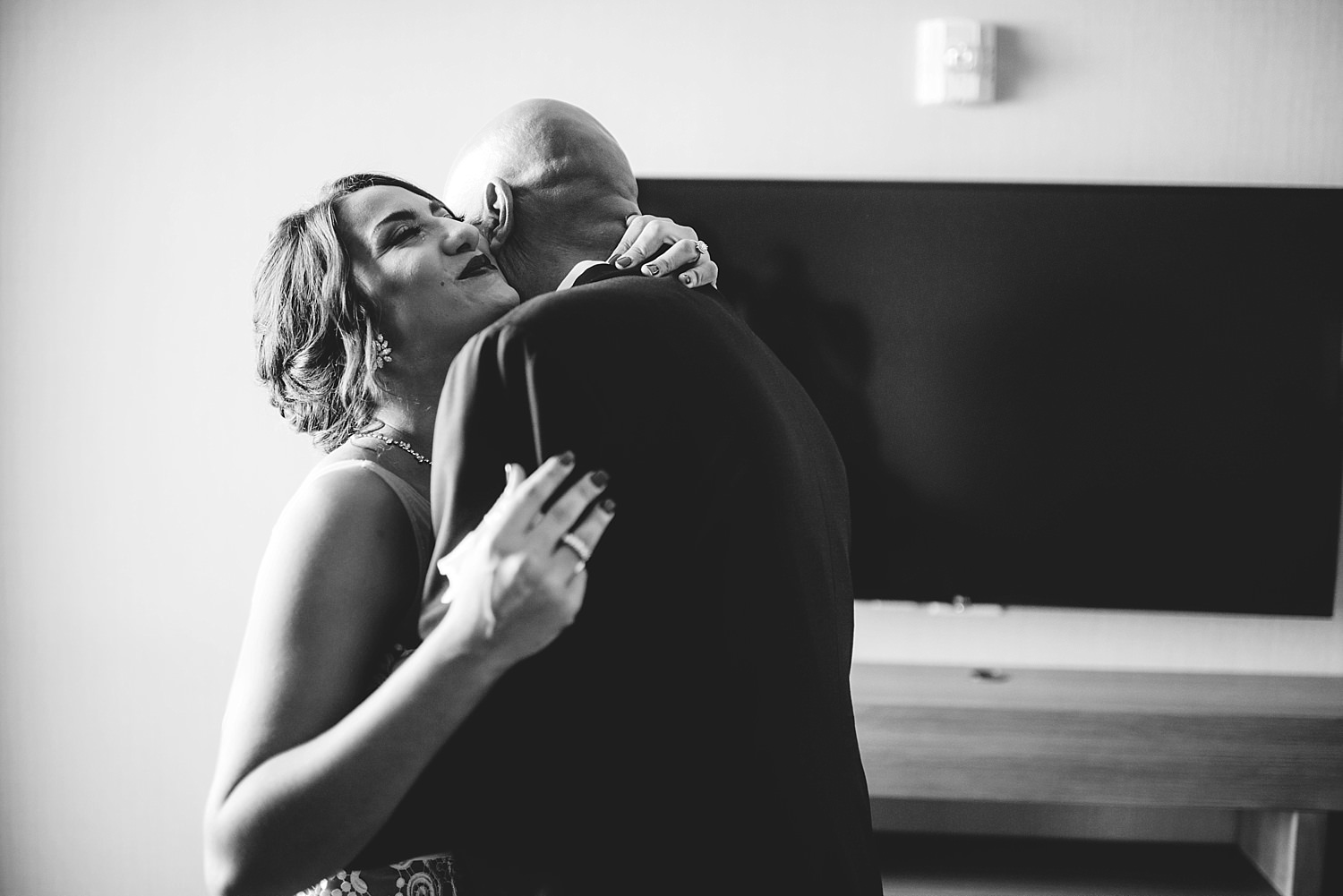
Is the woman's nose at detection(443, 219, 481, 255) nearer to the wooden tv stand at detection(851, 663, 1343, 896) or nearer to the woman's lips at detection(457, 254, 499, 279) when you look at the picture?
the woman's lips at detection(457, 254, 499, 279)

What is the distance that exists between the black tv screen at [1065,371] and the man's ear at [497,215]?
1.13 m

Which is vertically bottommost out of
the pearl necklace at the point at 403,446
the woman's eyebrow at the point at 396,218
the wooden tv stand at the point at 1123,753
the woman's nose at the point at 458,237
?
the wooden tv stand at the point at 1123,753

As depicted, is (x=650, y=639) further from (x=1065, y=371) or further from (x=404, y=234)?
(x=1065, y=371)

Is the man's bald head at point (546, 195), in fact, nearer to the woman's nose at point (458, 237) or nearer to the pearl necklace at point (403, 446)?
the woman's nose at point (458, 237)

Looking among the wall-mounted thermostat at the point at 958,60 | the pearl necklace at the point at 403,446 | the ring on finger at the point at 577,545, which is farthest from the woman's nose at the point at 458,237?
the wall-mounted thermostat at the point at 958,60

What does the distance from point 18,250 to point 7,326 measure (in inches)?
7.1

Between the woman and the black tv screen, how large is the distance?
1143 millimetres

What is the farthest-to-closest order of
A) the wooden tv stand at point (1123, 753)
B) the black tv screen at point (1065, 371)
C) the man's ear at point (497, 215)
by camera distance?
the black tv screen at point (1065, 371), the wooden tv stand at point (1123, 753), the man's ear at point (497, 215)

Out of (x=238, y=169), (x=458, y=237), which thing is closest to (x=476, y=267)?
(x=458, y=237)

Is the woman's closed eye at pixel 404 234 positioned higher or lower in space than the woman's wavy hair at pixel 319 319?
higher

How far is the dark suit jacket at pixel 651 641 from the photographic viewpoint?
2.24 feet

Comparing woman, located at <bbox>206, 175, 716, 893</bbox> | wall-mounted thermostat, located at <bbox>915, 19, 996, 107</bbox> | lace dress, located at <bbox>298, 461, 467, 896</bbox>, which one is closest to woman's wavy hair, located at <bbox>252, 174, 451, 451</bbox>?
woman, located at <bbox>206, 175, 716, 893</bbox>

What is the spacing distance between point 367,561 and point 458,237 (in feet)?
1.14

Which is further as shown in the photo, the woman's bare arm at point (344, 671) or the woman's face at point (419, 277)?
the woman's face at point (419, 277)
